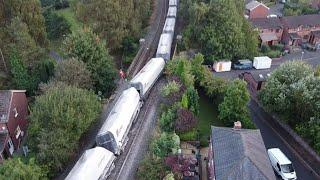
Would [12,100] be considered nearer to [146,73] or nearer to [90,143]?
[90,143]

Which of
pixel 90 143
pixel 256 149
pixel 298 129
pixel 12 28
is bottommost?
pixel 90 143

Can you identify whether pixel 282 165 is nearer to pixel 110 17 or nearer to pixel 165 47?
pixel 165 47

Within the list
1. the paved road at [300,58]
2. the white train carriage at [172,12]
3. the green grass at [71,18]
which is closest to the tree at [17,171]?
the paved road at [300,58]

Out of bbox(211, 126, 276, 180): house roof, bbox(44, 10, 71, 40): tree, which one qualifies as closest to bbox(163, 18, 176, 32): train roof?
bbox(44, 10, 71, 40): tree

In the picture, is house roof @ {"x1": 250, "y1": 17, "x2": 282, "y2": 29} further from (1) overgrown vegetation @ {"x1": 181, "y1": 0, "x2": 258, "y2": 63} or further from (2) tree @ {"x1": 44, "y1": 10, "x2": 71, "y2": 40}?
(2) tree @ {"x1": 44, "y1": 10, "x2": 71, "y2": 40}

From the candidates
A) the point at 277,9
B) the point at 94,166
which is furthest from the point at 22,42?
the point at 277,9

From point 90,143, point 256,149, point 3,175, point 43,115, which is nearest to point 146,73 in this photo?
point 90,143

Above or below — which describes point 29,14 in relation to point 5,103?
above
